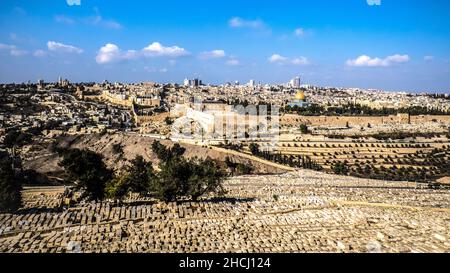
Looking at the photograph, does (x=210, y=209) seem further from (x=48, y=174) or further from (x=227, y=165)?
(x=48, y=174)

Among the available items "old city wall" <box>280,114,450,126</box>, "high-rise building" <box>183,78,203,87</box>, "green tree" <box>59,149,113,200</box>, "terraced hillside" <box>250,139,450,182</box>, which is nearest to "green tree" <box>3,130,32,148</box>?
"green tree" <box>59,149,113,200</box>

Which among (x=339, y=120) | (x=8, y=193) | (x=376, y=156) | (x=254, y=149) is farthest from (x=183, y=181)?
(x=339, y=120)

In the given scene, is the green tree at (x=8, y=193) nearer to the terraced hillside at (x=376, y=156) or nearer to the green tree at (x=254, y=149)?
the green tree at (x=254, y=149)

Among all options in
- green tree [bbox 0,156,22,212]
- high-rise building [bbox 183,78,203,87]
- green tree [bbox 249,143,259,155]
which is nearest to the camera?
green tree [bbox 0,156,22,212]

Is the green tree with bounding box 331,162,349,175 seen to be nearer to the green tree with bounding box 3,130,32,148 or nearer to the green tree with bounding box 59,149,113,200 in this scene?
the green tree with bounding box 59,149,113,200

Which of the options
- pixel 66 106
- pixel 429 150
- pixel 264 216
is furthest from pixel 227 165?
pixel 66 106

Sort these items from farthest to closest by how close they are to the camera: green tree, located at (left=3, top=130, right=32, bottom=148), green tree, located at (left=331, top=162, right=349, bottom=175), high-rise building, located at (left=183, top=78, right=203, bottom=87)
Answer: high-rise building, located at (left=183, top=78, right=203, bottom=87) → green tree, located at (left=3, top=130, right=32, bottom=148) → green tree, located at (left=331, top=162, right=349, bottom=175)

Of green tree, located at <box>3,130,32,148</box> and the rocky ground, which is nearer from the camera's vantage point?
the rocky ground

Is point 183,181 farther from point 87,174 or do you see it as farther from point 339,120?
point 339,120
